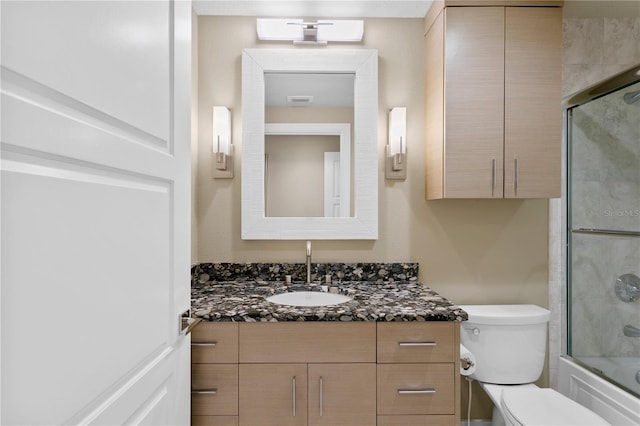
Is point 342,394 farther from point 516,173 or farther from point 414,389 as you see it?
point 516,173

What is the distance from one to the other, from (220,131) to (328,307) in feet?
3.66

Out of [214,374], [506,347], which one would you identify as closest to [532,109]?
[506,347]

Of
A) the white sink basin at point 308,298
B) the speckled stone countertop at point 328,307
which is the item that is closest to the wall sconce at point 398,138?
the speckled stone countertop at point 328,307

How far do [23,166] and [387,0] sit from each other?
2007 millimetres

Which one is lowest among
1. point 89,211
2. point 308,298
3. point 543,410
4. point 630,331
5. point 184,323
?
point 543,410

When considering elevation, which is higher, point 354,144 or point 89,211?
point 354,144

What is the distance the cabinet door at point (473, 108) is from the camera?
188cm

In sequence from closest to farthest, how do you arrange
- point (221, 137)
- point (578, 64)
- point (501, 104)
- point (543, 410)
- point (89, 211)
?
point (89, 211) < point (543, 410) < point (501, 104) < point (221, 137) < point (578, 64)

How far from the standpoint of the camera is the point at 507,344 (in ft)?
6.23

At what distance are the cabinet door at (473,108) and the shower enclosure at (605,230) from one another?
561mm

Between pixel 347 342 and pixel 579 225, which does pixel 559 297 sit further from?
pixel 347 342

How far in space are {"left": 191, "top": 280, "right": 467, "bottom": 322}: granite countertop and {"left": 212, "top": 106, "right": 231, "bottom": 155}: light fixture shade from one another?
74 cm

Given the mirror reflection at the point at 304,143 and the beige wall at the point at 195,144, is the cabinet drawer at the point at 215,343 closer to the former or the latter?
the beige wall at the point at 195,144

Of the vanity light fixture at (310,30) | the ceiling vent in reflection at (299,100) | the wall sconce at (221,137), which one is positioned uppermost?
the vanity light fixture at (310,30)
